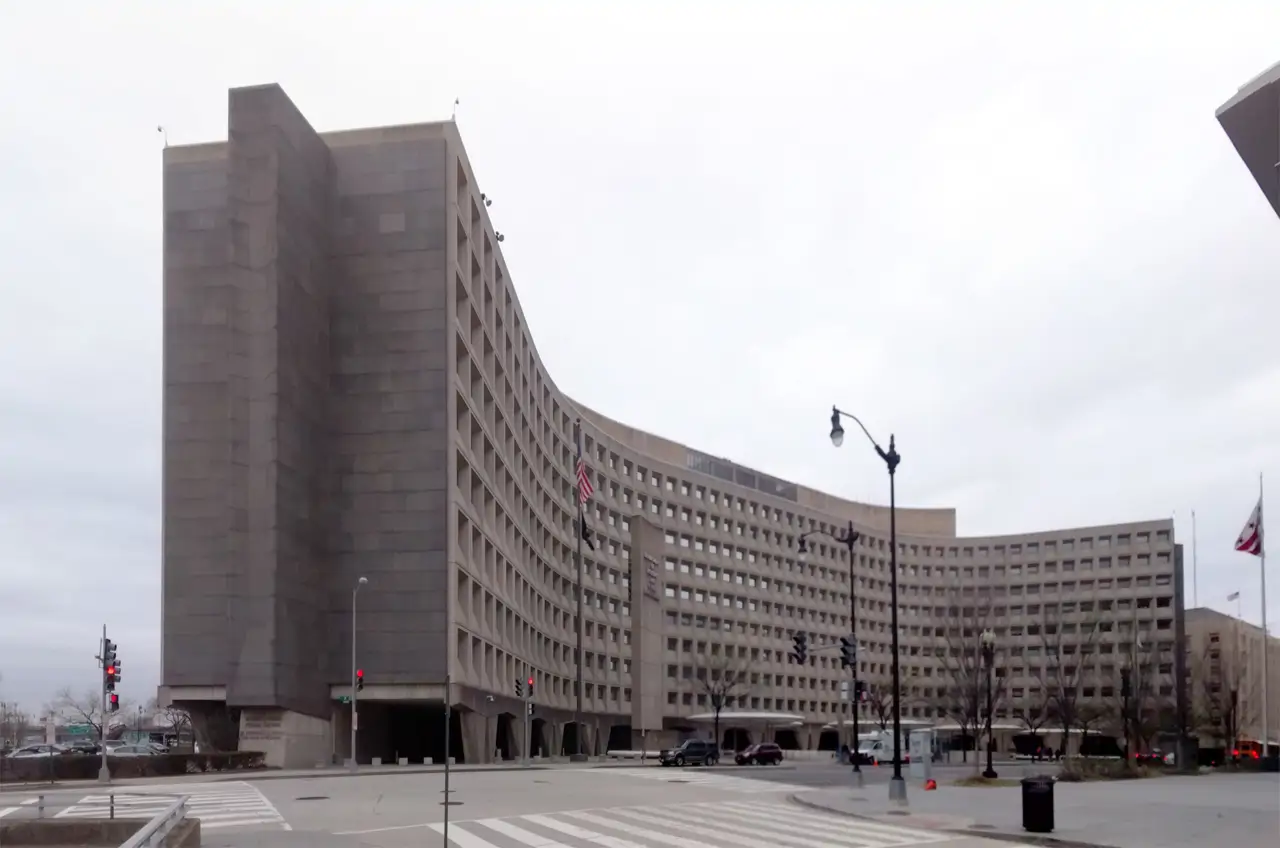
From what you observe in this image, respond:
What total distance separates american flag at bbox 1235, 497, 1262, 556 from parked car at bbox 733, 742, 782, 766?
109 ft

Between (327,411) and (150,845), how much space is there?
5386cm

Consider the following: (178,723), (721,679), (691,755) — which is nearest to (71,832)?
(691,755)

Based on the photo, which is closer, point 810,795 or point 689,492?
point 810,795

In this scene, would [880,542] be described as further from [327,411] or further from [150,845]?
[150,845]

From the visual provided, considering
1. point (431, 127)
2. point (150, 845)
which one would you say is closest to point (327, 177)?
point (431, 127)

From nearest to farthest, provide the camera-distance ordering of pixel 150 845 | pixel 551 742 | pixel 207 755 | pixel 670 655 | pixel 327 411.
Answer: pixel 150 845 < pixel 207 755 < pixel 327 411 < pixel 551 742 < pixel 670 655

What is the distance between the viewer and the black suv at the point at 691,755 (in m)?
66.4

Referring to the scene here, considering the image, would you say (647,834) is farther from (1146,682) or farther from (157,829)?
(1146,682)

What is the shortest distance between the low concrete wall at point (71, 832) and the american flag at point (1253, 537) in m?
39.6

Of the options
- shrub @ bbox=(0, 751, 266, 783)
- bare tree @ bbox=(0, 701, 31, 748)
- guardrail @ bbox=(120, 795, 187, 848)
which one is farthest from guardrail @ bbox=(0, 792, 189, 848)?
bare tree @ bbox=(0, 701, 31, 748)

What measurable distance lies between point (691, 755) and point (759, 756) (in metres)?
7.05

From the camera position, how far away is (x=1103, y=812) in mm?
28688

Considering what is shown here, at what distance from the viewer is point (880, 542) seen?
149125mm

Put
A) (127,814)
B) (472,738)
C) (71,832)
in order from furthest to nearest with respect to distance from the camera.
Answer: (472,738) < (127,814) < (71,832)
